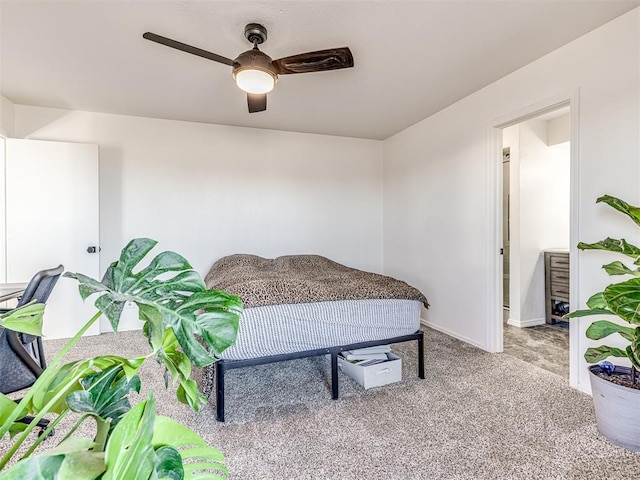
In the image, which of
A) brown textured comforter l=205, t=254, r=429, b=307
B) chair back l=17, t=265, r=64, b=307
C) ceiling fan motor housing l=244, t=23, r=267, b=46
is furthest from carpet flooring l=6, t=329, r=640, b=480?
ceiling fan motor housing l=244, t=23, r=267, b=46

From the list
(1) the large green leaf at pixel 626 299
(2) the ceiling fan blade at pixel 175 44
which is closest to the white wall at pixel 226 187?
(2) the ceiling fan blade at pixel 175 44

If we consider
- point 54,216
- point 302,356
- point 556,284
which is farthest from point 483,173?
point 54,216

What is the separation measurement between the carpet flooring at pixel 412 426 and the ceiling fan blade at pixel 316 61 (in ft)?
6.82

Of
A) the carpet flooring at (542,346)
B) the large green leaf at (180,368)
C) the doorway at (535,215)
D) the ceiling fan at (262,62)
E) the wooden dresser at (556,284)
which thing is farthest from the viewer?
the doorway at (535,215)

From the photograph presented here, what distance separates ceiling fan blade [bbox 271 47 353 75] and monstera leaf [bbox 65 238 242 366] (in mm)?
1615

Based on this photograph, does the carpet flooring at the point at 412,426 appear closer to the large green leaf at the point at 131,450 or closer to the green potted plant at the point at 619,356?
the green potted plant at the point at 619,356

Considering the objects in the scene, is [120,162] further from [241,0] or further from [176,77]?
[241,0]

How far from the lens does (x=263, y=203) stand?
411 cm

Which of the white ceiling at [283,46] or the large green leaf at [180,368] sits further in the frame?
the white ceiling at [283,46]

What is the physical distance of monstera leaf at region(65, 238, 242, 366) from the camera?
1.93 ft

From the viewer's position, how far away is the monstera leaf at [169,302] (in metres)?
0.59

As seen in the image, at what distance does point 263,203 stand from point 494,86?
2.71 metres

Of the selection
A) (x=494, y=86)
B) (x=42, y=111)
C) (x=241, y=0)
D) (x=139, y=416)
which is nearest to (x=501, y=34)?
(x=494, y=86)

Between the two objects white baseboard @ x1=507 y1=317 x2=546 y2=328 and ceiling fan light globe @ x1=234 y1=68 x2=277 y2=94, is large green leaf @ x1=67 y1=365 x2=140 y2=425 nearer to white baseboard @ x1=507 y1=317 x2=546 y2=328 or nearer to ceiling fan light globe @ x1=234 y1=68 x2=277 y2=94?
ceiling fan light globe @ x1=234 y1=68 x2=277 y2=94
